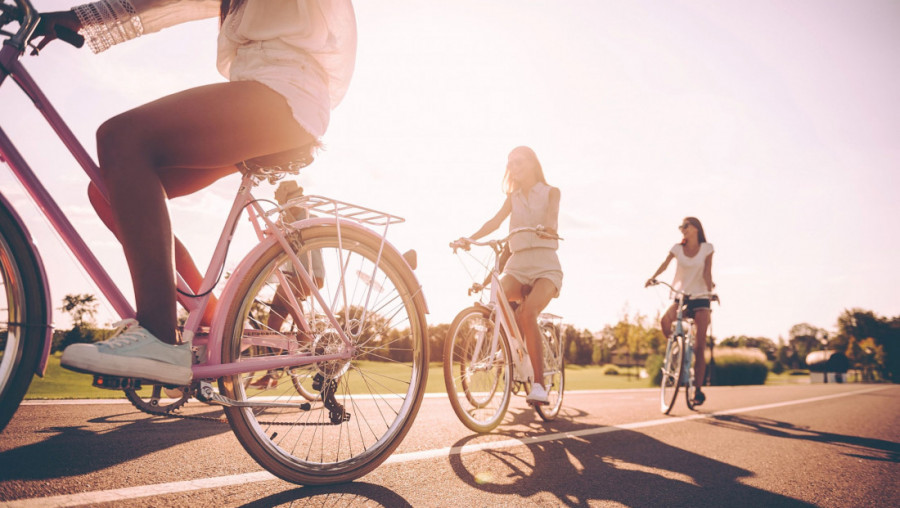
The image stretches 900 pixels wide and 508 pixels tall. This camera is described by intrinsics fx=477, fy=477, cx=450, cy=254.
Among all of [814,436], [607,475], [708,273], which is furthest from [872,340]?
[607,475]

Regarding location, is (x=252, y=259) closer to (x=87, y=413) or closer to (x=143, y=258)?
(x=143, y=258)

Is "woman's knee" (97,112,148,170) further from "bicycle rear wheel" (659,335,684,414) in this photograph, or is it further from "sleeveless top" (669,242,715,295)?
"sleeveless top" (669,242,715,295)

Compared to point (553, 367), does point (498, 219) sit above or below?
above

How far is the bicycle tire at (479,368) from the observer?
3.78 meters

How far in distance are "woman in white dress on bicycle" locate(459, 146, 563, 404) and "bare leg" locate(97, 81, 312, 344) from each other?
8.95ft

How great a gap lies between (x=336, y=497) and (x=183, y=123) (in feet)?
5.00

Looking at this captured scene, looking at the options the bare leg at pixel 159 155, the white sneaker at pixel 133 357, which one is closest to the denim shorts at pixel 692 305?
the bare leg at pixel 159 155

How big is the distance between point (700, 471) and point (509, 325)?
6.57 ft

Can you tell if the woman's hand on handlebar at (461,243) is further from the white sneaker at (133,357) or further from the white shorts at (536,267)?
the white sneaker at (133,357)

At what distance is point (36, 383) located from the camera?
4.88 m

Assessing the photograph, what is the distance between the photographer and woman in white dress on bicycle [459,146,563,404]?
4430mm

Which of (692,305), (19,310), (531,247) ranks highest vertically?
(531,247)

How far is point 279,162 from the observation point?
6.68 feet

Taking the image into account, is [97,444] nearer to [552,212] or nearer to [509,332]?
[509,332]
